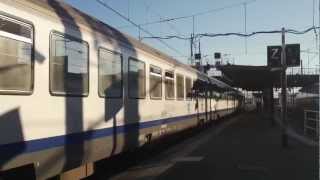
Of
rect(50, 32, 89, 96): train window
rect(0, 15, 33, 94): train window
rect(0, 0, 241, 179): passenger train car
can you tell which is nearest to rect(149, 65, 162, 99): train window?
rect(0, 0, 241, 179): passenger train car

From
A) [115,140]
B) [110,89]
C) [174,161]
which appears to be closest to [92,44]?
[110,89]

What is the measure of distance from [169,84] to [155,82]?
215 cm

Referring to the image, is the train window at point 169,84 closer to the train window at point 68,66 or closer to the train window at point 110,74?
the train window at point 110,74

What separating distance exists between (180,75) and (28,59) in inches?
473

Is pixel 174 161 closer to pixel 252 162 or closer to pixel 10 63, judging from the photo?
pixel 252 162

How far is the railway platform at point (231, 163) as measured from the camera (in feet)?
38.8

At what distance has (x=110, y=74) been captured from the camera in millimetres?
10836

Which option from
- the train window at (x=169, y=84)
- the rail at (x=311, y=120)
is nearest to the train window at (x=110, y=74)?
the train window at (x=169, y=84)

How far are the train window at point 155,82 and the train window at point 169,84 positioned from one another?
3.20 ft

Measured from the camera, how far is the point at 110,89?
10828mm

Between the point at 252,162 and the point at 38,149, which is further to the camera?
the point at 252,162

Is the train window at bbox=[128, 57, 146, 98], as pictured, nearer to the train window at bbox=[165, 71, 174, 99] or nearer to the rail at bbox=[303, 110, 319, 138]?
the train window at bbox=[165, 71, 174, 99]

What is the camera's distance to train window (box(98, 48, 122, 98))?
1033cm

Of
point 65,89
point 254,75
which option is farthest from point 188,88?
point 254,75
